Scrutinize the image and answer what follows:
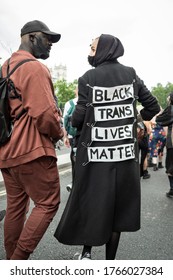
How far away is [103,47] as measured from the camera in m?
2.42

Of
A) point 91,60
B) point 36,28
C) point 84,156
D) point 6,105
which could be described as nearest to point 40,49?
point 36,28

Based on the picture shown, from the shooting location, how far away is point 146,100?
266 cm

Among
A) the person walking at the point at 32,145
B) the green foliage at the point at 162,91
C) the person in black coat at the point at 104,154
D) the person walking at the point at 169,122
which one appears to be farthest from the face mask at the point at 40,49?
the green foliage at the point at 162,91

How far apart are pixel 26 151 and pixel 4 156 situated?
0.22 m

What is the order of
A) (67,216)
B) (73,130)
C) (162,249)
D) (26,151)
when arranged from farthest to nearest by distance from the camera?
(73,130)
(162,249)
(67,216)
(26,151)

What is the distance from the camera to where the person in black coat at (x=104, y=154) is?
7.79 feet

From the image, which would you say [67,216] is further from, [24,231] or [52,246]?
[52,246]

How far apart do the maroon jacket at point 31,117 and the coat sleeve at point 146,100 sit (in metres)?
0.77

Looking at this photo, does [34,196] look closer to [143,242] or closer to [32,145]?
[32,145]

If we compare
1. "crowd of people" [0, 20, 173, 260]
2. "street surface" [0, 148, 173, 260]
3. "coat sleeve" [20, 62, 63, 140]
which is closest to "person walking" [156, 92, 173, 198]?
"street surface" [0, 148, 173, 260]

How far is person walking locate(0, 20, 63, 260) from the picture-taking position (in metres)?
2.20

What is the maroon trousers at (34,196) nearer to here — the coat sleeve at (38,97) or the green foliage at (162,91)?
the coat sleeve at (38,97)

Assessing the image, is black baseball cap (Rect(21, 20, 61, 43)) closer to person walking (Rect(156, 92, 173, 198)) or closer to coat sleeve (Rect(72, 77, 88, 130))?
coat sleeve (Rect(72, 77, 88, 130))
